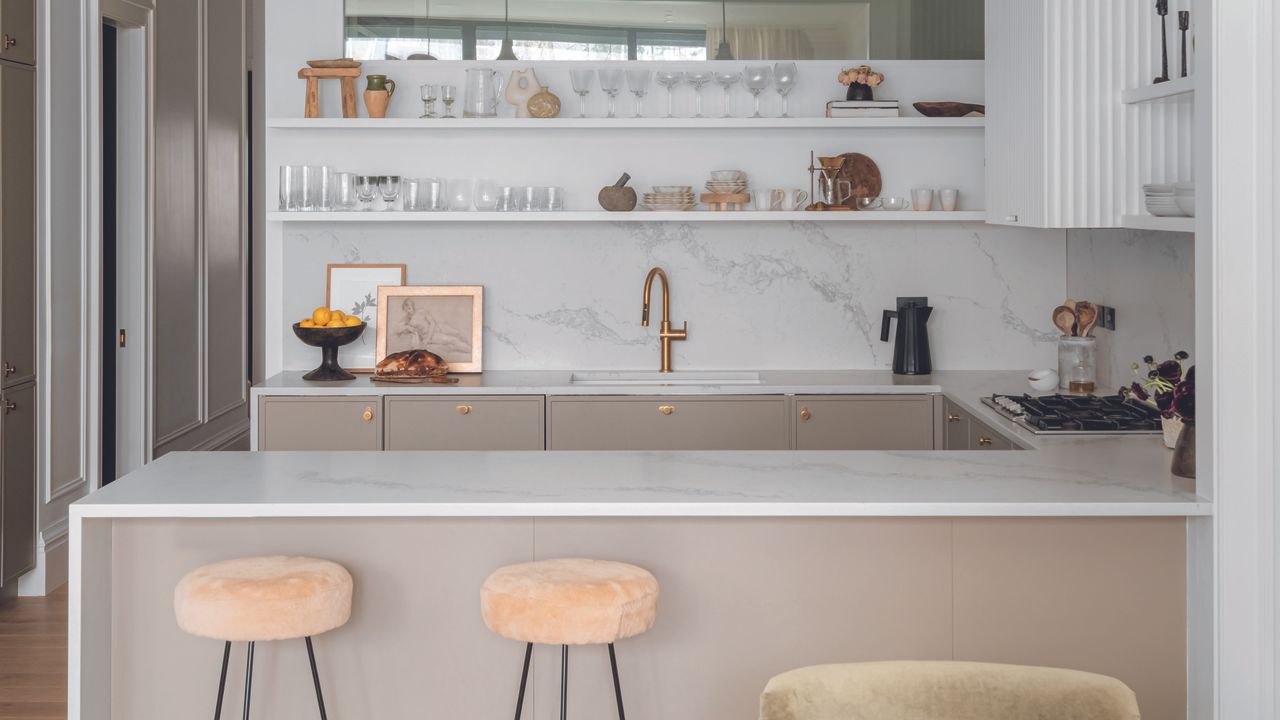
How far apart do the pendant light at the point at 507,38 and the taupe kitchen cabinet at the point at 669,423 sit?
4.64 feet

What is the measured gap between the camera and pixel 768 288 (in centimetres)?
502

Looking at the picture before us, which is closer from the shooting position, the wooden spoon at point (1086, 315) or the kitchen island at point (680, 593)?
the kitchen island at point (680, 593)

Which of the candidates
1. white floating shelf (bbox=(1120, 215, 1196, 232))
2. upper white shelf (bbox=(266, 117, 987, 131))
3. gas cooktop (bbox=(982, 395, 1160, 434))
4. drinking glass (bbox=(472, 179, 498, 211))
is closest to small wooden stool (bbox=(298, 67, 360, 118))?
upper white shelf (bbox=(266, 117, 987, 131))

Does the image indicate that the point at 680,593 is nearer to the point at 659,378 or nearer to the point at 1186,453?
the point at 1186,453

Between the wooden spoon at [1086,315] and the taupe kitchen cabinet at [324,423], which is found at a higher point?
the wooden spoon at [1086,315]

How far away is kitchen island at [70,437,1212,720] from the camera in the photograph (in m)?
2.67

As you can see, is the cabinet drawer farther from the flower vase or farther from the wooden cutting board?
the flower vase

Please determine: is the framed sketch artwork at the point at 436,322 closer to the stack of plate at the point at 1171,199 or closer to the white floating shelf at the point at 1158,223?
the white floating shelf at the point at 1158,223

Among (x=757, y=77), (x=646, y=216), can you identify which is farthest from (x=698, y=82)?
(x=646, y=216)

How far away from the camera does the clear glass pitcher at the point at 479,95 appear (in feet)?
15.7

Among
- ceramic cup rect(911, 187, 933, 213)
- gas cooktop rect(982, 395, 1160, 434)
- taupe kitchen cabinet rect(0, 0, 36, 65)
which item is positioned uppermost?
taupe kitchen cabinet rect(0, 0, 36, 65)

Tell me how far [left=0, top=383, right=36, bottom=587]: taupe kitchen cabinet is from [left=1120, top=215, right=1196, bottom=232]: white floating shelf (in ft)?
12.6

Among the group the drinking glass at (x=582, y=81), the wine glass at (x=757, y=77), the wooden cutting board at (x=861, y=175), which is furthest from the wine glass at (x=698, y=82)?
the wooden cutting board at (x=861, y=175)

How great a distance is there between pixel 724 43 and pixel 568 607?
3.13m
